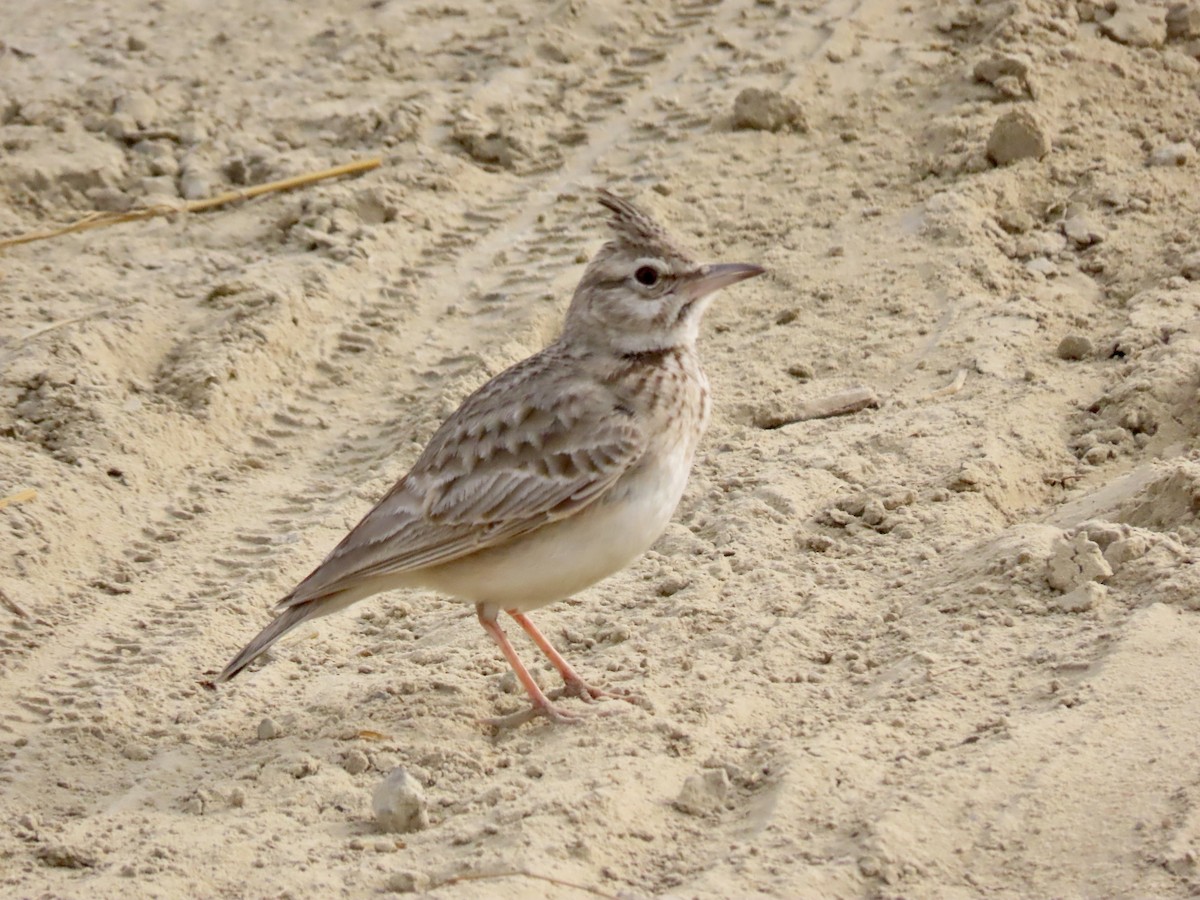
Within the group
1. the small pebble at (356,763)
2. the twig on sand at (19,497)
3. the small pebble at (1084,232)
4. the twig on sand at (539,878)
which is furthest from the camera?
the small pebble at (1084,232)

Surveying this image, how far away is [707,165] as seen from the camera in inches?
368

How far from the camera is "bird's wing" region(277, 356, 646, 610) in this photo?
5.91 metres

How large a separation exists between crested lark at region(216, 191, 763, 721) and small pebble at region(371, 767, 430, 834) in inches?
30.0

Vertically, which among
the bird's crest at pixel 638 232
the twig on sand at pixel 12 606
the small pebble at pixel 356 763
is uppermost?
the bird's crest at pixel 638 232

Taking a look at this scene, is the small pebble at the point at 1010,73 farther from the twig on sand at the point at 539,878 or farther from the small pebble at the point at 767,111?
the twig on sand at the point at 539,878

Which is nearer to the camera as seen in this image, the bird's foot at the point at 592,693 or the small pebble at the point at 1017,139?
the bird's foot at the point at 592,693

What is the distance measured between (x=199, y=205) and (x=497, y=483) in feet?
12.7

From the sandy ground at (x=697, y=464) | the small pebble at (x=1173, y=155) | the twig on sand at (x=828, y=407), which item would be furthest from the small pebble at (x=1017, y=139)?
the twig on sand at (x=828, y=407)

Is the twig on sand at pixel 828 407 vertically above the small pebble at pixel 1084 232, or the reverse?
the small pebble at pixel 1084 232

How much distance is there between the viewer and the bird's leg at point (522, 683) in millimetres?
5820

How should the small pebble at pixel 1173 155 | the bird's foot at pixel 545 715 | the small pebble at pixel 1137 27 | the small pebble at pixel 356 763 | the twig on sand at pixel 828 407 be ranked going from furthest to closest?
the small pebble at pixel 1137 27 → the small pebble at pixel 1173 155 → the twig on sand at pixel 828 407 → the bird's foot at pixel 545 715 → the small pebble at pixel 356 763

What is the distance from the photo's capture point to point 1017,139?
8.90 m

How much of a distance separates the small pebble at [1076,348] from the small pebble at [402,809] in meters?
3.88

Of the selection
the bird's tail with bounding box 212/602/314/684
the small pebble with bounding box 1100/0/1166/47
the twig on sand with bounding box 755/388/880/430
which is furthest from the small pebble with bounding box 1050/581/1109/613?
the small pebble with bounding box 1100/0/1166/47
